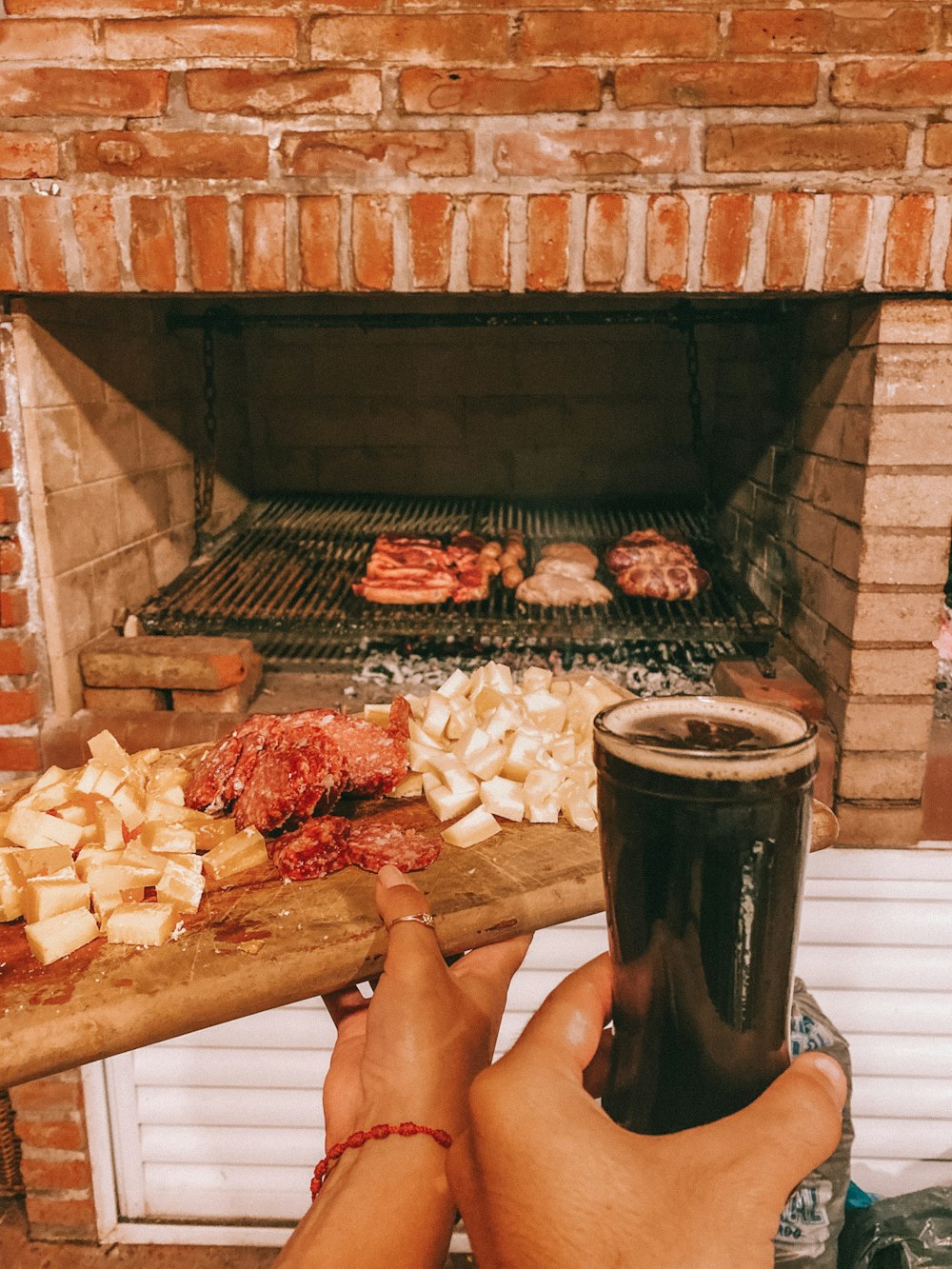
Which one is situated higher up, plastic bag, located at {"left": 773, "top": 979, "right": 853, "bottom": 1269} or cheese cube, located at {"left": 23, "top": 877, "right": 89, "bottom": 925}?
cheese cube, located at {"left": 23, "top": 877, "right": 89, "bottom": 925}

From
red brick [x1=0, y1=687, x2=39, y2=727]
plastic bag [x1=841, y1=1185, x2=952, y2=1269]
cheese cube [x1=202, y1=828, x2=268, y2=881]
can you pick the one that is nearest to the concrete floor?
plastic bag [x1=841, y1=1185, x2=952, y2=1269]

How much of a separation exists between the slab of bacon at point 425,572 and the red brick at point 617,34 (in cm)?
166

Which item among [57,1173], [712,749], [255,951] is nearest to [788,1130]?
[712,749]

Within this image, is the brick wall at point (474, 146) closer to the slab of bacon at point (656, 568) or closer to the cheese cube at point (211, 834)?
the slab of bacon at point (656, 568)

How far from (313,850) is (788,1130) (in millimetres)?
1090

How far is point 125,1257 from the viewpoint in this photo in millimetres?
3160

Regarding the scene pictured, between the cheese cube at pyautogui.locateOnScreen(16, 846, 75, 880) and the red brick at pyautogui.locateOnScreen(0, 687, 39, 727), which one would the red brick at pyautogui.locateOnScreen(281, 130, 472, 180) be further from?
the cheese cube at pyautogui.locateOnScreen(16, 846, 75, 880)

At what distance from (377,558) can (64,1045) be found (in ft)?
7.40

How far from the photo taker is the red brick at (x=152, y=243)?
2.35 meters

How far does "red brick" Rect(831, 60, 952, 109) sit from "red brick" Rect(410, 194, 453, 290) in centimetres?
103

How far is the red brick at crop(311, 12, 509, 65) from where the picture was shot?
2285 mm

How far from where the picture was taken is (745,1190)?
829mm

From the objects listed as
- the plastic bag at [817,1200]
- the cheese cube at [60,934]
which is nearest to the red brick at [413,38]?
the cheese cube at [60,934]

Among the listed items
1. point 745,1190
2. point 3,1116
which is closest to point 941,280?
point 745,1190
